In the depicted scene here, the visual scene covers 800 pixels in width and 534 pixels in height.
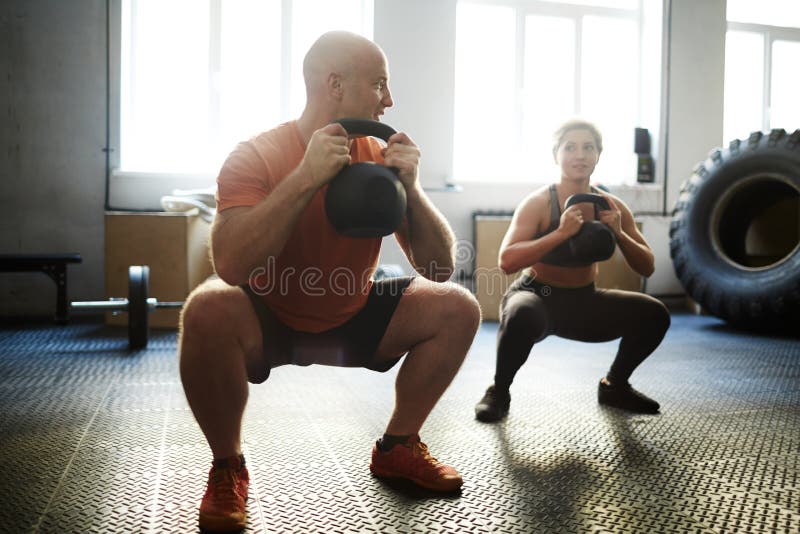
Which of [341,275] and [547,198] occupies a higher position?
[547,198]

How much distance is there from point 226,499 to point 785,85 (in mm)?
6632

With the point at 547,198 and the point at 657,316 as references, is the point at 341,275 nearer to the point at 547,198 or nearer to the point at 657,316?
the point at 547,198

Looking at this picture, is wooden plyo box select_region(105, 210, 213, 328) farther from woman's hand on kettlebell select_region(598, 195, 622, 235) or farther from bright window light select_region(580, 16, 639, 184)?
bright window light select_region(580, 16, 639, 184)

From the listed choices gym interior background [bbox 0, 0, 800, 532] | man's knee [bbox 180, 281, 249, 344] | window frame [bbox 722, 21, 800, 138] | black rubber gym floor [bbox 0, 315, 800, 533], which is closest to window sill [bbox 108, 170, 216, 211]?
gym interior background [bbox 0, 0, 800, 532]

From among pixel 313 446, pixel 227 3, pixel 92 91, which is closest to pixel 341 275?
pixel 313 446

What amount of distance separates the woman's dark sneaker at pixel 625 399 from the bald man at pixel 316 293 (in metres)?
0.96

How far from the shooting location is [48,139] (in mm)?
4191

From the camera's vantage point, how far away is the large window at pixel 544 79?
200 inches

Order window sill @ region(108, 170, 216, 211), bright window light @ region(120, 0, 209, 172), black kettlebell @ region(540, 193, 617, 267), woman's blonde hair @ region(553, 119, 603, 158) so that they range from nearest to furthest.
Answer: black kettlebell @ region(540, 193, 617, 267) → woman's blonde hair @ region(553, 119, 603, 158) → window sill @ region(108, 170, 216, 211) → bright window light @ region(120, 0, 209, 172)

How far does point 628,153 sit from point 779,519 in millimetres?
4638

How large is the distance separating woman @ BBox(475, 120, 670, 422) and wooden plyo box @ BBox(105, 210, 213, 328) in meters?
2.37

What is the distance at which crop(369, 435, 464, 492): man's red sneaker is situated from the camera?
1.38m

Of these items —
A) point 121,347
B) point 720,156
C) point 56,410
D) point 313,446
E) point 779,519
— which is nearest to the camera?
point 779,519

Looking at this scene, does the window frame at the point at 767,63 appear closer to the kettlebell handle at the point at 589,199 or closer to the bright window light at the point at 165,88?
the kettlebell handle at the point at 589,199
